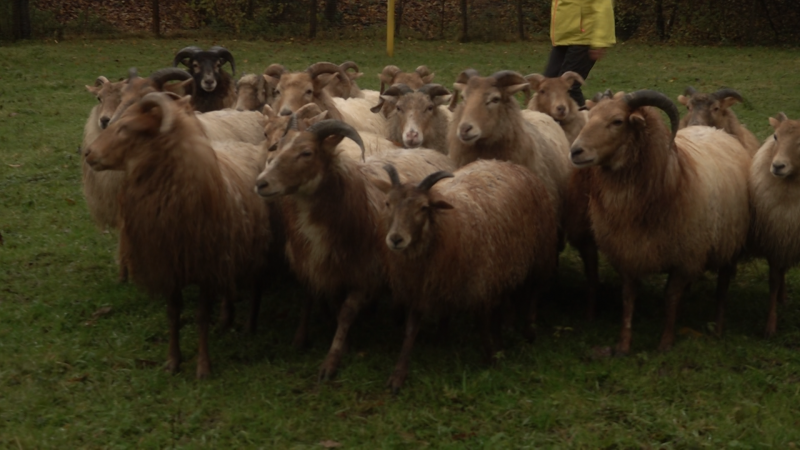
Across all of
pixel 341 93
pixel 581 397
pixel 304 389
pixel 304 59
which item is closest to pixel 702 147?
pixel 581 397

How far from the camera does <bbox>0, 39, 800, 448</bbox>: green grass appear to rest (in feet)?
18.1

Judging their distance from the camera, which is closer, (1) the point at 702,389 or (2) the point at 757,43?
(1) the point at 702,389

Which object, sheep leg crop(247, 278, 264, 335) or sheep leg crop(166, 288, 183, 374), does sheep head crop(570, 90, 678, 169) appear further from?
sheep leg crop(166, 288, 183, 374)

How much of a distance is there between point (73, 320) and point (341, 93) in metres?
4.99

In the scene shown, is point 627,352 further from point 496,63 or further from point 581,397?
point 496,63

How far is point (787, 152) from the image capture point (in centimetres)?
677

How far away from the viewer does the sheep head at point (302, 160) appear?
20.0 ft

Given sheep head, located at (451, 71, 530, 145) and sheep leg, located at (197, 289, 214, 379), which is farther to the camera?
sheep head, located at (451, 71, 530, 145)

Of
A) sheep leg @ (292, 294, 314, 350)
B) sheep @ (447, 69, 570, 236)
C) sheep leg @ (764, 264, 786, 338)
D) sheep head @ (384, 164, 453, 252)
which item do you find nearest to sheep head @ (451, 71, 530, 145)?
sheep @ (447, 69, 570, 236)

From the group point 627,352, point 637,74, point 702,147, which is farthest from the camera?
point 637,74

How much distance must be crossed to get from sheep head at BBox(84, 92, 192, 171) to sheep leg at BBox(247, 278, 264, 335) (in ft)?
5.17

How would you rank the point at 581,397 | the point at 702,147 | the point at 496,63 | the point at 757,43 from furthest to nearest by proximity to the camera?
the point at 757,43, the point at 496,63, the point at 702,147, the point at 581,397

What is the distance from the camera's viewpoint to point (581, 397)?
19.5 feet

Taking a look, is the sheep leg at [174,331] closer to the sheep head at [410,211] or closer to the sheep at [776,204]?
the sheep head at [410,211]
